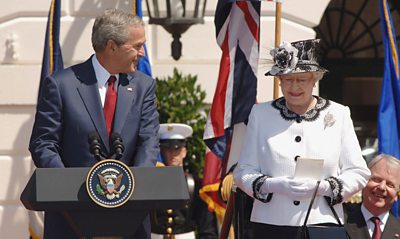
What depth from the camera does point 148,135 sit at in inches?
241

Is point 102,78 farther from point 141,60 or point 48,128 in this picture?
point 141,60

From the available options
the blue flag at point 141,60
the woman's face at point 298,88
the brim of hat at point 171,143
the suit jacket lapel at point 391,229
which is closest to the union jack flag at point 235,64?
the brim of hat at point 171,143

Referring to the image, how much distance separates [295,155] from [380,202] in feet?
3.57

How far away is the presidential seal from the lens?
5.40m

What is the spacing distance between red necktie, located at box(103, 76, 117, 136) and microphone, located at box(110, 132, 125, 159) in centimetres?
19

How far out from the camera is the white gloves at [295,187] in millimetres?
6047

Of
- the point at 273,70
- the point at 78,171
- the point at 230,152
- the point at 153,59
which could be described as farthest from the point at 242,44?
the point at 78,171

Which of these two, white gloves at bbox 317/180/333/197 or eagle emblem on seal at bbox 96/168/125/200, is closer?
eagle emblem on seal at bbox 96/168/125/200

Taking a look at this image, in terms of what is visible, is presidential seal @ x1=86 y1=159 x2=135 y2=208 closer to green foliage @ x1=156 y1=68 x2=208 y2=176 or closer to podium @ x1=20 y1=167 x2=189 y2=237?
podium @ x1=20 y1=167 x2=189 y2=237

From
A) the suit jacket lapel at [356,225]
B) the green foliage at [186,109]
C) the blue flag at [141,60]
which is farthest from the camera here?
the green foliage at [186,109]

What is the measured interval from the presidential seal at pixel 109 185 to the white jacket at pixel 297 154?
0.96 metres

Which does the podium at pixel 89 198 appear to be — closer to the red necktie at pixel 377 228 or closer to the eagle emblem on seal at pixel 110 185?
the eagle emblem on seal at pixel 110 185

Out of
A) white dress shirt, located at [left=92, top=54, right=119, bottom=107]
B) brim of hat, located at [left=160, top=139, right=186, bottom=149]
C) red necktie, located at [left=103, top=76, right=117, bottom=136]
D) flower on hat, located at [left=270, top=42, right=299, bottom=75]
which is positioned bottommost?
brim of hat, located at [left=160, top=139, right=186, bottom=149]

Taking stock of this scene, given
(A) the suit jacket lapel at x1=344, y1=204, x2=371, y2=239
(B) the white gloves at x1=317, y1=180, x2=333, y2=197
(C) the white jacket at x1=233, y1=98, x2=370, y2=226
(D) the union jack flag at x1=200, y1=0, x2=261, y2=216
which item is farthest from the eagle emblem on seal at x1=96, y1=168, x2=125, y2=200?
(D) the union jack flag at x1=200, y1=0, x2=261, y2=216
